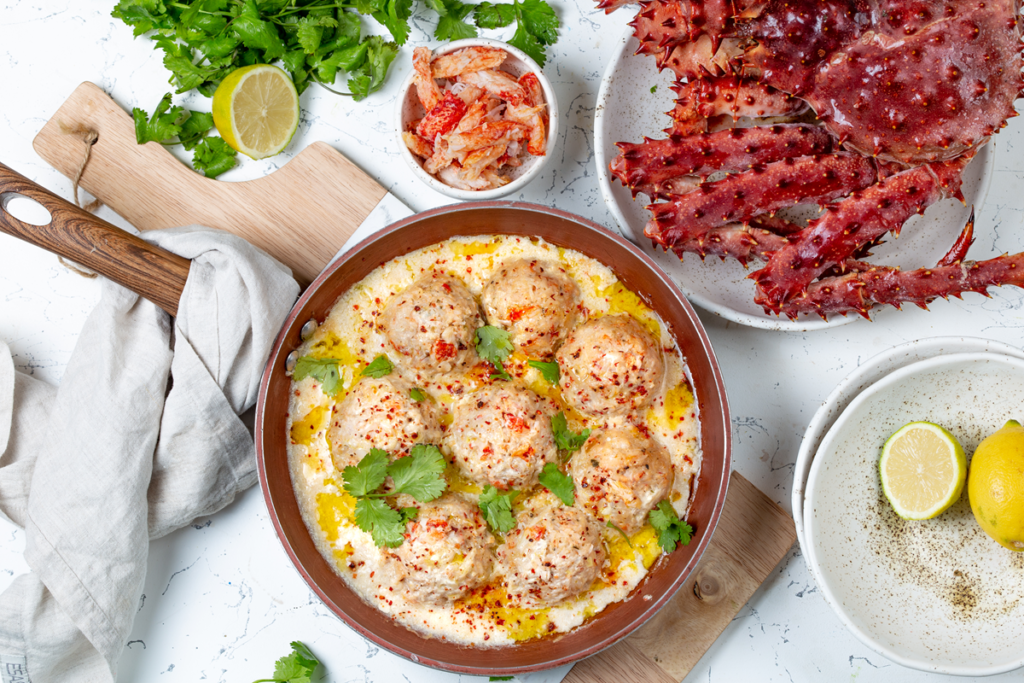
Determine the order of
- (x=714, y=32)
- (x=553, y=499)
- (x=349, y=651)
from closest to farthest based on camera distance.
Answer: (x=714, y=32) → (x=553, y=499) → (x=349, y=651)

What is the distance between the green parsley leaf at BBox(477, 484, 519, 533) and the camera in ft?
7.27

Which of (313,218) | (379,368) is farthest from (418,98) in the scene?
(379,368)

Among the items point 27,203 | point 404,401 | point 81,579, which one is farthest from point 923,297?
point 27,203

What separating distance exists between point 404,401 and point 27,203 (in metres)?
1.54

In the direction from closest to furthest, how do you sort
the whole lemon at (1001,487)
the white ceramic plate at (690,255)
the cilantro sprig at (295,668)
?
the whole lemon at (1001,487) → the white ceramic plate at (690,255) → the cilantro sprig at (295,668)

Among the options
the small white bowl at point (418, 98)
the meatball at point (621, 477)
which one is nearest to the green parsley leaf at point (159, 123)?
the small white bowl at point (418, 98)

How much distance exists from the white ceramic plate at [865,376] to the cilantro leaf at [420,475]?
1031mm

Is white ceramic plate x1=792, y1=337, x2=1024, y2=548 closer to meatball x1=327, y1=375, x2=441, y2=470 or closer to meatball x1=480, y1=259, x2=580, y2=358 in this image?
meatball x1=480, y1=259, x2=580, y2=358

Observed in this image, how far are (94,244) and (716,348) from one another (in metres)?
1.89

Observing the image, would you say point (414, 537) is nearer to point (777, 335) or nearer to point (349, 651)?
point (349, 651)

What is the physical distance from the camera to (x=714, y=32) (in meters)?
2.05

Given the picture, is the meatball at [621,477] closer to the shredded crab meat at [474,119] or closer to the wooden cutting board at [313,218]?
the wooden cutting board at [313,218]

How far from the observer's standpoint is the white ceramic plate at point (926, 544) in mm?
2162

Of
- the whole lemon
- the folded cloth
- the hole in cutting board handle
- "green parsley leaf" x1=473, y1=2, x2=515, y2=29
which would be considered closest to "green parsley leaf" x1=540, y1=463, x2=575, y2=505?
the folded cloth
